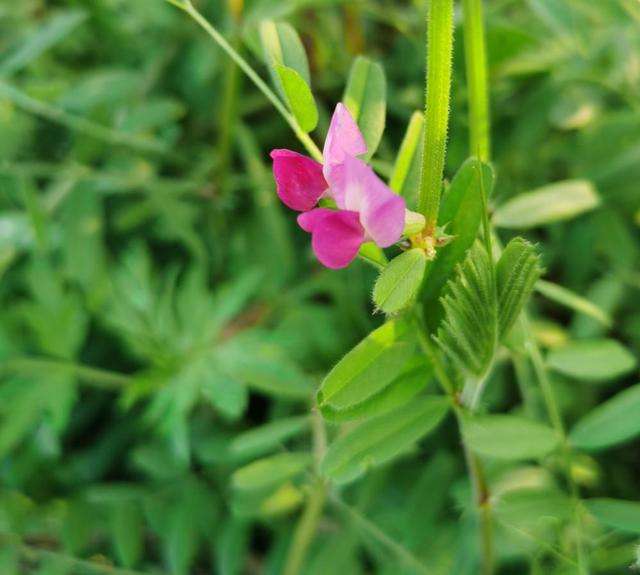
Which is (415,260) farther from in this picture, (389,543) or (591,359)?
(389,543)

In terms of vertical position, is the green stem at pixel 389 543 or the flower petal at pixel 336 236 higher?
the flower petal at pixel 336 236

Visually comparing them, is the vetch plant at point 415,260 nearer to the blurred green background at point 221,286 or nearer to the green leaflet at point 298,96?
the green leaflet at point 298,96

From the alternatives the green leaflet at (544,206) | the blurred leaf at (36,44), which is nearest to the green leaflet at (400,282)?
the green leaflet at (544,206)

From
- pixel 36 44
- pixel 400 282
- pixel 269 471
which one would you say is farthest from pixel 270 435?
pixel 36 44

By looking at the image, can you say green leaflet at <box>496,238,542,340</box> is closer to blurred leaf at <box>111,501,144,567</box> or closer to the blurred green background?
the blurred green background

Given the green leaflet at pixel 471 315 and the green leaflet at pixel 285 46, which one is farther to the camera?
the green leaflet at pixel 285 46

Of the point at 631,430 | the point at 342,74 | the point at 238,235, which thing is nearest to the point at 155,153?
the point at 238,235

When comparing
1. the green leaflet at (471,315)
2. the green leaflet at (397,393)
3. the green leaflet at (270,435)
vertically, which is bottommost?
the green leaflet at (270,435)

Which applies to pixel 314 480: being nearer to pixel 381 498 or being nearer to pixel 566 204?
pixel 381 498
